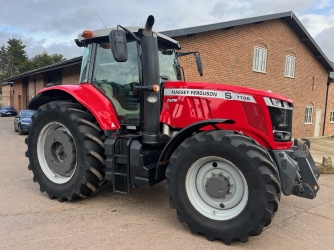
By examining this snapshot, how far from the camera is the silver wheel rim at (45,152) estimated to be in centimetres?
431

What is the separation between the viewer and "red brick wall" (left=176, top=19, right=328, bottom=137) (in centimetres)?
1051

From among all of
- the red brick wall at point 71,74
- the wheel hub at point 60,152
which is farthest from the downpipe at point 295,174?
the red brick wall at point 71,74

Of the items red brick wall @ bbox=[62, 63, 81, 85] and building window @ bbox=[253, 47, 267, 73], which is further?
red brick wall @ bbox=[62, 63, 81, 85]

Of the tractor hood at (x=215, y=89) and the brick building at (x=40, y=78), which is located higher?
the brick building at (x=40, y=78)

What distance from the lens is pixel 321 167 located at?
6.91 meters

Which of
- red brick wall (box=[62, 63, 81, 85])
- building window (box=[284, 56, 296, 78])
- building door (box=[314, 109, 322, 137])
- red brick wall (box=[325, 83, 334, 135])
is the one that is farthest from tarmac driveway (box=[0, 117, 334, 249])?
red brick wall (box=[325, 83, 334, 135])

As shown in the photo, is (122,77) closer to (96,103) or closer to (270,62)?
(96,103)

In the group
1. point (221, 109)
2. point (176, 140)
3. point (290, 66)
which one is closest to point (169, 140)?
point (176, 140)

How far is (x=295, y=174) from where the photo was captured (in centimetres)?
316

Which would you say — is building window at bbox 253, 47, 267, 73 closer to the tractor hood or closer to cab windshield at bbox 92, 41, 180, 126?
cab windshield at bbox 92, 41, 180, 126

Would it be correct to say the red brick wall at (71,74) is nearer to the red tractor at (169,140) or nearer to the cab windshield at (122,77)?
the red tractor at (169,140)

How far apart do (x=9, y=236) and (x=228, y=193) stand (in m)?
2.50

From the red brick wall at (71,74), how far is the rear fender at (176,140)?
12689 mm

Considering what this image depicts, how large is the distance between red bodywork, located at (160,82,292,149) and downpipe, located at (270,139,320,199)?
0.53 feet
